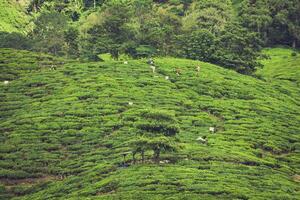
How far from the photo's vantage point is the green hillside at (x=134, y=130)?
6338 cm

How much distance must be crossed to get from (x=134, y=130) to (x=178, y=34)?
190 ft

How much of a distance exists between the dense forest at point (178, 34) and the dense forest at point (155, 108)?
1.05ft

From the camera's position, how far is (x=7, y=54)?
122312mm

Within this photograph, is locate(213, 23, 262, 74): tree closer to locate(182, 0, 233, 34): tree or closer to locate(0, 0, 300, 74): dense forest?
locate(0, 0, 300, 74): dense forest

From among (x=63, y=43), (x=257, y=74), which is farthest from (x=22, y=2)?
(x=257, y=74)

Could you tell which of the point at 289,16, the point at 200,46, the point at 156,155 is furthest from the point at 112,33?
the point at 156,155

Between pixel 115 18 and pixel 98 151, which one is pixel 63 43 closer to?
pixel 115 18

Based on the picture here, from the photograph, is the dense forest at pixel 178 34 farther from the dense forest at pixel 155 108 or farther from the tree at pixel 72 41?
the dense forest at pixel 155 108

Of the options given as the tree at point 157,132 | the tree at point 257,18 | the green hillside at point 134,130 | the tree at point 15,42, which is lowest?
the green hillside at point 134,130

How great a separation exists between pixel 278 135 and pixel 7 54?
5923cm

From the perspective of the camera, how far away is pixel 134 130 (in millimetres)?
82500

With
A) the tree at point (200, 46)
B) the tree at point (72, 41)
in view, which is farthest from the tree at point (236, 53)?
the tree at point (72, 41)

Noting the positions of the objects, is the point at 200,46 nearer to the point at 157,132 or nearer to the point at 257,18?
the point at 257,18

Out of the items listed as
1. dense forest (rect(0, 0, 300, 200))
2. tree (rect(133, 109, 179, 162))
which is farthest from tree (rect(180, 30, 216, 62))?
tree (rect(133, 109, 179, 162))
